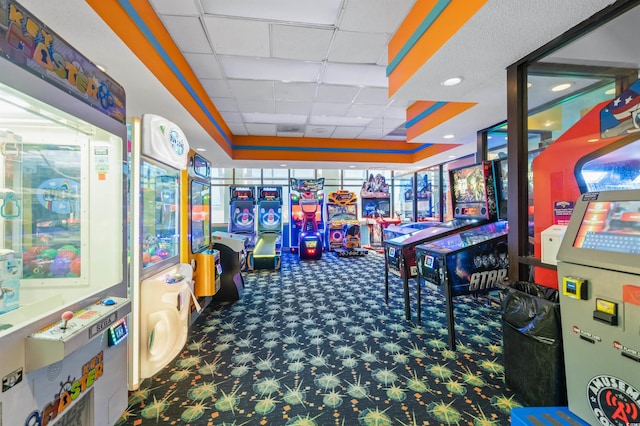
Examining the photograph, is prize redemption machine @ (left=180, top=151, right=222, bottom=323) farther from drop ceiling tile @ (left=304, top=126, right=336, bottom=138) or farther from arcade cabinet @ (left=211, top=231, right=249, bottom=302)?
drop ceiling tile @ (left=304, top=126, right=336, bottom=138)

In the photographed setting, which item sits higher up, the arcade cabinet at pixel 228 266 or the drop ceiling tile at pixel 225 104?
the drop ceiling tile at pixel 225 104

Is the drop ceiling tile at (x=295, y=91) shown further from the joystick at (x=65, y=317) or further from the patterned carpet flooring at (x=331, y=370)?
the joystick at (x=65, y=317)

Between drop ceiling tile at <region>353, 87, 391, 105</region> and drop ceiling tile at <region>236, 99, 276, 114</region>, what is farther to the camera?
drop ceiling tile at <region>236, 99, 276, 114</region>

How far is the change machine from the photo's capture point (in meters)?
1.16

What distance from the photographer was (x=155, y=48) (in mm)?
2410

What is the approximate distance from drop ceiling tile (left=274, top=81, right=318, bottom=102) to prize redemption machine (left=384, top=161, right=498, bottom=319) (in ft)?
7.26

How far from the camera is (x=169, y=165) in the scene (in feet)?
7.74

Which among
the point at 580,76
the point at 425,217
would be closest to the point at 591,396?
the point at 580,76

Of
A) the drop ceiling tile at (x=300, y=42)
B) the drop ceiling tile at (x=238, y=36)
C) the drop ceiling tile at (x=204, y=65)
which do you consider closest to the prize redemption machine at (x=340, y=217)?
the drop ceiling tile at (x=204, y=65)

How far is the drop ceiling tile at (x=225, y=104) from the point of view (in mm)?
4383

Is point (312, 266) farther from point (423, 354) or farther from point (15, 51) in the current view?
point (15, 51)

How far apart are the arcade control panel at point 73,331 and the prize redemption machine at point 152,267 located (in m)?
0.59

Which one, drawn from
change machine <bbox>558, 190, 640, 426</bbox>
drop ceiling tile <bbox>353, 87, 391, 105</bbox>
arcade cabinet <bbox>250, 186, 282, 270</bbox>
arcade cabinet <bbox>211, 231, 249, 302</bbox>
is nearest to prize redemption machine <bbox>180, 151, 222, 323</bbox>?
arcade cabinet <bbox>211, 231, 249, 302</bbox>

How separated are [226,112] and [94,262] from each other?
3.93m
